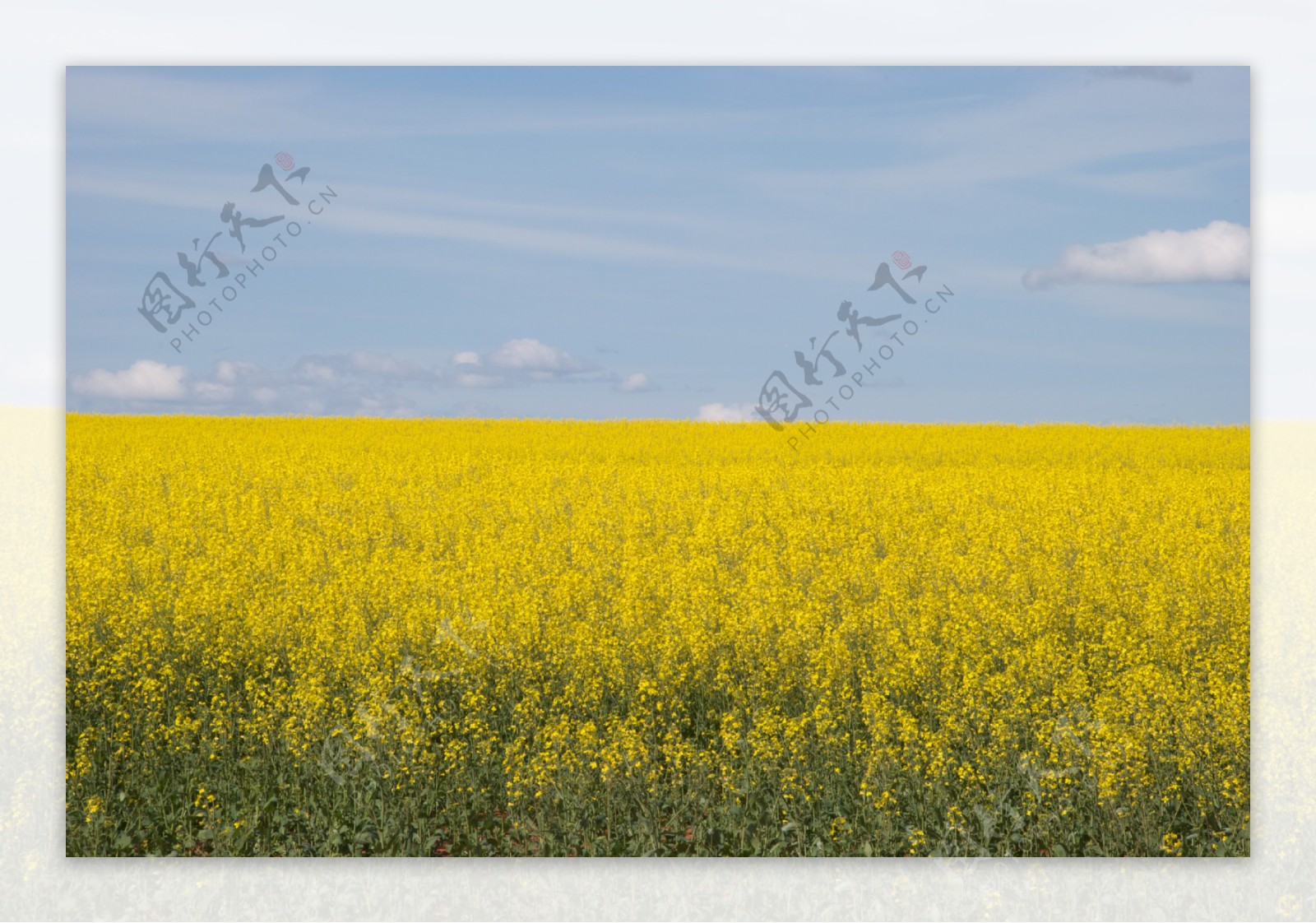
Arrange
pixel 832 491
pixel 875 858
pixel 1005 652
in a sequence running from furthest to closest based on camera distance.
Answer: pixel 832 491
pixel 1005 652
pixel 875 858

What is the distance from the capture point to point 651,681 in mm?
4680

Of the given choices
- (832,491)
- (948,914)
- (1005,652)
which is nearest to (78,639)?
(948,914)

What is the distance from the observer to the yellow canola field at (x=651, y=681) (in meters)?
4.24

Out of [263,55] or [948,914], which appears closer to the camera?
[948,914]

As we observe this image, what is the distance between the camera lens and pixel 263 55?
15.9 ft

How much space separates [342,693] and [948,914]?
9.01ft

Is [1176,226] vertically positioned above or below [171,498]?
above

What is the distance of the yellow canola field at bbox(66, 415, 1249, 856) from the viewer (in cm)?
424

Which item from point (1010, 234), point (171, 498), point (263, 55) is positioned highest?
point (263, 55)

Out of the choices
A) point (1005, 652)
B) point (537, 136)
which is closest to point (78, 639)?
point (537, 136)

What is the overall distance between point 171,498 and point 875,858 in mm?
5630

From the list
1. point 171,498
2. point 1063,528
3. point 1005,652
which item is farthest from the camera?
point 171,498

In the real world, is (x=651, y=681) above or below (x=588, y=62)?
below

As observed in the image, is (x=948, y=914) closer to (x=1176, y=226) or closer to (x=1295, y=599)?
(x=1295, y=599)
